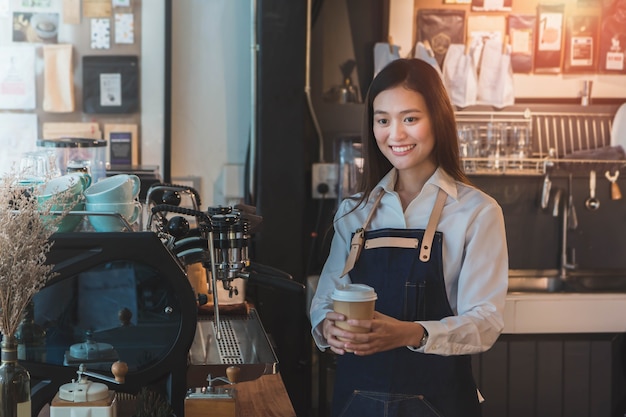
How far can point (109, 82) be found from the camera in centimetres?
386

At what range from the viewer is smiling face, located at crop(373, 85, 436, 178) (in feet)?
6.91

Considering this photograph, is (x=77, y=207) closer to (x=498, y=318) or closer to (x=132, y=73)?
(x=498, y=318)

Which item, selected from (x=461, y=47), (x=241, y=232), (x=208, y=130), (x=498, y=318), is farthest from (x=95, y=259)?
(x=461, y=47)

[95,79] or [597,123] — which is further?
[597,123]

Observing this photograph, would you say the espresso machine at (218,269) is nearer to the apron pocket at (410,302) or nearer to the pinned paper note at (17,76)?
the apron pocket at (410,302)

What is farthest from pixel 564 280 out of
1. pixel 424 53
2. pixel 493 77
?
pixel 424 53

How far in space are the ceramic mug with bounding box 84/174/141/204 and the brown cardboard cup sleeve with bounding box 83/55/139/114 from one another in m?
1.92

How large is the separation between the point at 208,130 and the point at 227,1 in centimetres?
Result: 58

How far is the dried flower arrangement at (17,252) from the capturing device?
149 centimetres

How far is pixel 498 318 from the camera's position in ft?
6.64

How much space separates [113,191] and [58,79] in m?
2.06

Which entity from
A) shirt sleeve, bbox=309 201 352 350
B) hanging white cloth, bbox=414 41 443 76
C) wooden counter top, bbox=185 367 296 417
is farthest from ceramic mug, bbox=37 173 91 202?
hanging white cloth, bbox=414 41 443 76

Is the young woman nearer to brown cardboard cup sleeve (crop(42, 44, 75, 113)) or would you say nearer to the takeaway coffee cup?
the takeaway coffee cup

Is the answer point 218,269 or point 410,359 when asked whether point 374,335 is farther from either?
point 218,269
